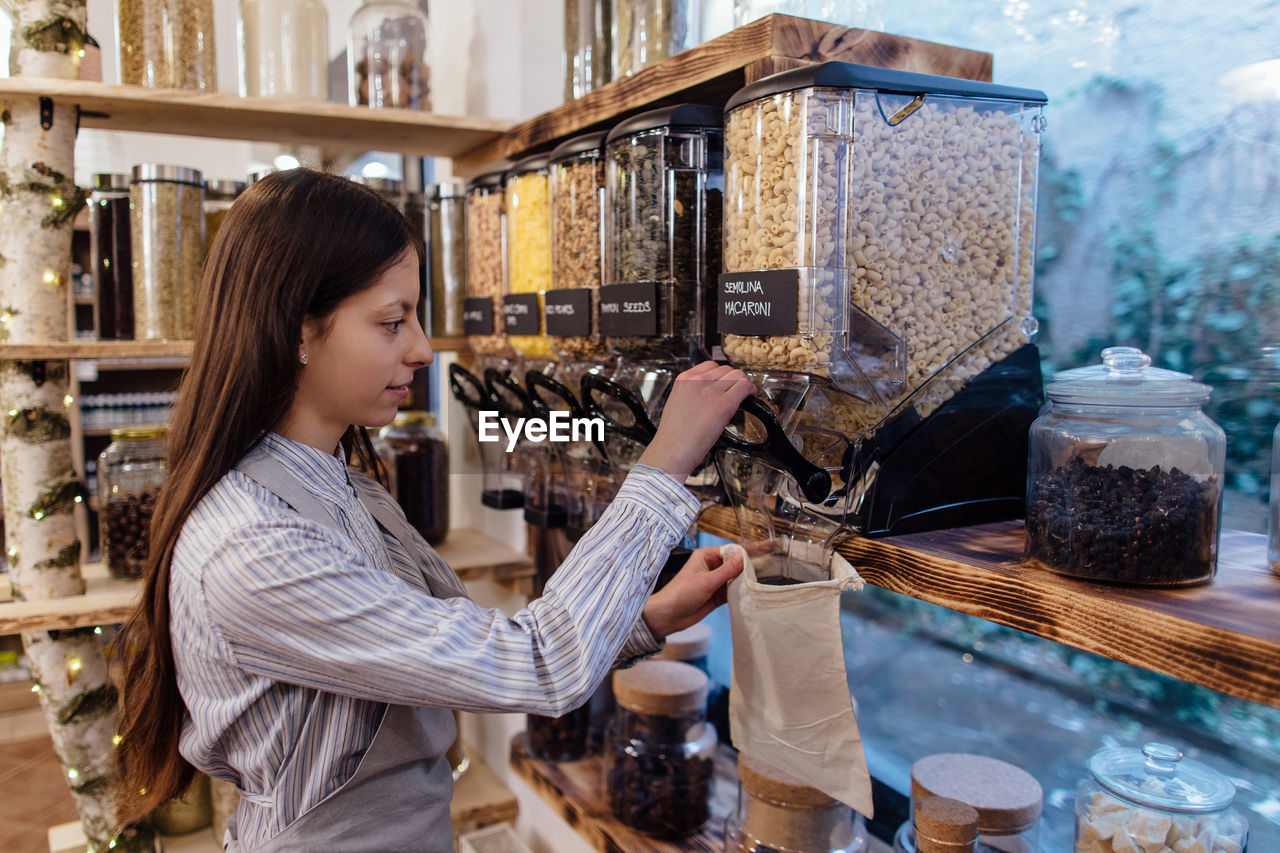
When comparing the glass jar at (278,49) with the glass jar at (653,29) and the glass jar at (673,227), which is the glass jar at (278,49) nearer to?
the glass jar at (653,29)

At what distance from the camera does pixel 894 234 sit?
0.96m

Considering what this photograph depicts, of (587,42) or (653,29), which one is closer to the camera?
(653,29)

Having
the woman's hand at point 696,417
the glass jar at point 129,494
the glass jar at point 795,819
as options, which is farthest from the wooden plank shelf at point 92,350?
the glass jar at point 795,819

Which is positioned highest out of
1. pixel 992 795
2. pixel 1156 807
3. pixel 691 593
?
pixel 691 593

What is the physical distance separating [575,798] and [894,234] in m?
1.20

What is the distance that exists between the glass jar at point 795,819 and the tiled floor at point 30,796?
113 inches

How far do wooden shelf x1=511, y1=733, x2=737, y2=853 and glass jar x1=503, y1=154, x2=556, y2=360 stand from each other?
78 cm

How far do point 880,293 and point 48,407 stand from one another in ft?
4.90

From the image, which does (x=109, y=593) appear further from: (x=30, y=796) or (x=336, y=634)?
(x=30, y=796)

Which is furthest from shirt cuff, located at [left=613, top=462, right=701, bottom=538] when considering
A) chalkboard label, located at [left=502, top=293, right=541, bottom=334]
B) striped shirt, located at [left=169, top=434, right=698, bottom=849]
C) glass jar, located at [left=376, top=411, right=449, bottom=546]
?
glass jar, located at [left=376, top=411, right=449, bottom=546]

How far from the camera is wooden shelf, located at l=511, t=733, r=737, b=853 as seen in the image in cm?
150

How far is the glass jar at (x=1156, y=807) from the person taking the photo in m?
0.88

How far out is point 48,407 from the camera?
1.69 m

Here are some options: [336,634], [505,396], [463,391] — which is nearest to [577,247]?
[505,396]
